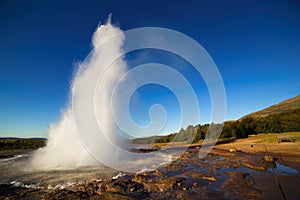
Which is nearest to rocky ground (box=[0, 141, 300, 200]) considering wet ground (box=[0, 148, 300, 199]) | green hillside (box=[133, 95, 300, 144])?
wet ground (box=[0, 148, 300, 199])

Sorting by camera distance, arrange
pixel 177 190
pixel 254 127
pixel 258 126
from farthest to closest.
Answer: pixel 254 127, pixel 258 126, pixel 177 190

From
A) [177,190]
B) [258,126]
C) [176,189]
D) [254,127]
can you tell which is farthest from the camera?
[254,127]

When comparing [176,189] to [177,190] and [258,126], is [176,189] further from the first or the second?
[258,126]

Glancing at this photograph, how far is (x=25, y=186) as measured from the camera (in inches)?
431

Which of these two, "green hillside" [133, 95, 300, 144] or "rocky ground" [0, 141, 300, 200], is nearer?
"rocky ground" [0, 141, 300, 200]

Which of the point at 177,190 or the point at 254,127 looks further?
the point at 254,127

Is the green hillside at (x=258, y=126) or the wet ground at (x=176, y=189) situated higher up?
the green hillside at (x=258, y=126)

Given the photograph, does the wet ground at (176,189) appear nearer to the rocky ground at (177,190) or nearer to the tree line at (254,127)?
the rocky ground at (177,190)

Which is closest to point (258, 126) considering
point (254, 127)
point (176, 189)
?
point (254, 127)

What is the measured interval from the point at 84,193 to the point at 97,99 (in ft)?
48.1

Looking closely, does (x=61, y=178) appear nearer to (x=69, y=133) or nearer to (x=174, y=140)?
(x=69, y=133)

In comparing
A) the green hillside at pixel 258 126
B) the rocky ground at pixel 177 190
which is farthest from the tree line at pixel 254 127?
the rocky ground at pixel 177 190

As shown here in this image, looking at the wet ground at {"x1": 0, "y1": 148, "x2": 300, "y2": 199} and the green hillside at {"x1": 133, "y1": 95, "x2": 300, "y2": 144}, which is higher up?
the green hillside at {"x1": 133, "y1": 95, "x2": 300, "y2": 144}

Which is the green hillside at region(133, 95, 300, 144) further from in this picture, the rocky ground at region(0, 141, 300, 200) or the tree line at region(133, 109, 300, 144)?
the rocky ground at region(0, 141, 300, 200)
